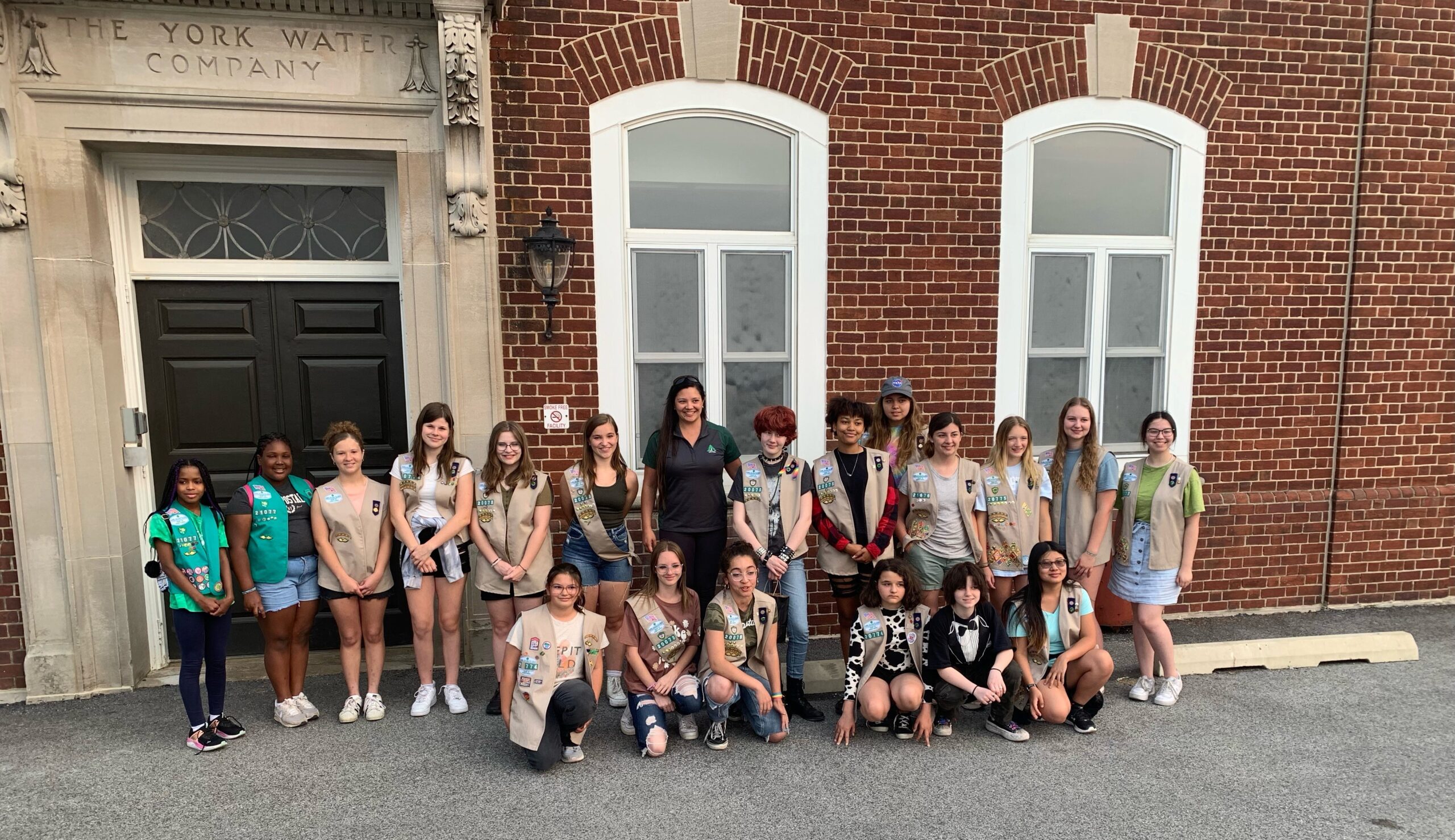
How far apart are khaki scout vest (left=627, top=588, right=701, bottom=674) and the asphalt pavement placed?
426 mm

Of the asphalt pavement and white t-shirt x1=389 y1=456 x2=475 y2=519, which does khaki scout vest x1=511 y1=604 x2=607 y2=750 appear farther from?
white t-shirt x1=389 y1=456 x2=475 y2=519

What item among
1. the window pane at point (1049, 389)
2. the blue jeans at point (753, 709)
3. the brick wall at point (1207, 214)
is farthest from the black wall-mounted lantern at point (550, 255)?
the window pane at point (1049, 389)

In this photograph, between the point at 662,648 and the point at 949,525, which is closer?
the point at 662,648

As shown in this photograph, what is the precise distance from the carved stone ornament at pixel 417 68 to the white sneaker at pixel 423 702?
11.7ft

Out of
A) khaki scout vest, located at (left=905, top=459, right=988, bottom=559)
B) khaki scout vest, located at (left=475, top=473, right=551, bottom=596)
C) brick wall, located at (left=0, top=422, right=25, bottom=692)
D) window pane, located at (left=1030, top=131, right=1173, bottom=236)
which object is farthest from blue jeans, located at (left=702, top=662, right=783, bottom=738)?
brick wall, located at (left=0, top=422, right=25, bottom=692)

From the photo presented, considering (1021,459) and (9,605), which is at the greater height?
(1021,459)

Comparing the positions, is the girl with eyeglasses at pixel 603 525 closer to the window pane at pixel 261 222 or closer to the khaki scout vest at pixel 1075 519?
the window pane at pixel 261 222

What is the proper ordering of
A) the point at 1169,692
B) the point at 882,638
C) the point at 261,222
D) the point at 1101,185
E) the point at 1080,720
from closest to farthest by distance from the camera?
the point at 882,638 < the point at 1080,720 < the point at 1169,692 < the point at 261,222 < the point at 1101,185

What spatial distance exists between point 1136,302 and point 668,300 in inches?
140

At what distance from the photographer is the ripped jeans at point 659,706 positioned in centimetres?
395

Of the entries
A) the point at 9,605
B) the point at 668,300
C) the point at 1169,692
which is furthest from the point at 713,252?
the point at 9,605

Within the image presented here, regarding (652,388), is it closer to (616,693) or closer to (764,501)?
(764,501)

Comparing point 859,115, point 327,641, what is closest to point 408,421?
point 327,641

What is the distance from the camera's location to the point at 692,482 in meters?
4.42
